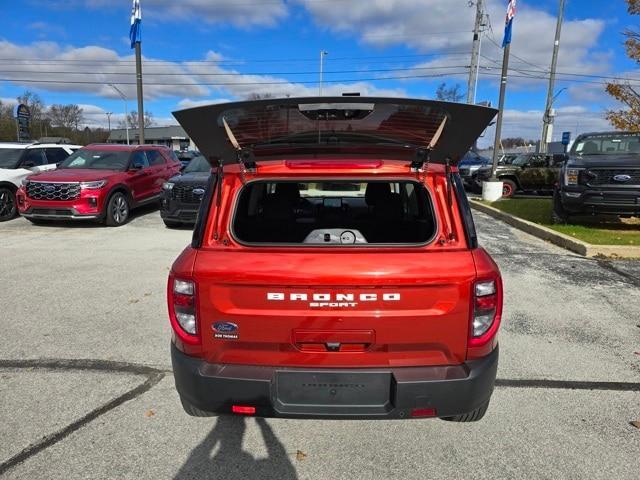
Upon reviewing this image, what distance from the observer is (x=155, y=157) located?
12.4 m

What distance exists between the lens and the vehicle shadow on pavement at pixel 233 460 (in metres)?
2.52

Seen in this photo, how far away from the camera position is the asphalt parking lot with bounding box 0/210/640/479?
259 centimetres

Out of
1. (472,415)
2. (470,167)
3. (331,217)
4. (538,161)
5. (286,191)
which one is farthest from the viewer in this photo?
(470,167)

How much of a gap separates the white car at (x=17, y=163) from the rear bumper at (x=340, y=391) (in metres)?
11.1

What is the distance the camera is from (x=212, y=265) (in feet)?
7.73

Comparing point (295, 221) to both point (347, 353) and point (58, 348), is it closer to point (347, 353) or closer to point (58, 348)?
point (347, 353)

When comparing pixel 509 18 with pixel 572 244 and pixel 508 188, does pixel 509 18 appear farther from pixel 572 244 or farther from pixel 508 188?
pixel 572 244

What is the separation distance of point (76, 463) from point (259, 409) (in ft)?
3.69

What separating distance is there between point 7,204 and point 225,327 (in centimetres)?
1122

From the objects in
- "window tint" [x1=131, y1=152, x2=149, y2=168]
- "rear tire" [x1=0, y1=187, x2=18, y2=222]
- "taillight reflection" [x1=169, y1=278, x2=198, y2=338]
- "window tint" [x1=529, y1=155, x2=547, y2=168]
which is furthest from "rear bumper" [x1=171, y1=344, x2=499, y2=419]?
"window tint" [x1=529, y1=155, x2=547, y2=168]

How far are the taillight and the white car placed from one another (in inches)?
426

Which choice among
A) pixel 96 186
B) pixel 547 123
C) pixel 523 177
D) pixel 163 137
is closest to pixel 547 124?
pixel 547 123

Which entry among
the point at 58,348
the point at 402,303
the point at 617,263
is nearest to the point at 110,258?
the point at 58,348

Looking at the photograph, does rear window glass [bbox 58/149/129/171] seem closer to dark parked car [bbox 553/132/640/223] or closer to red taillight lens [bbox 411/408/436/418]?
dark parked car [bbox 553/132/640/223]
